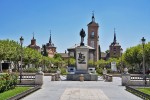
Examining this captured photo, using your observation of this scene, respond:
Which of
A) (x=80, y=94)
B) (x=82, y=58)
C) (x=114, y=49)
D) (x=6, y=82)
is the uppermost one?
(x=114, y=49)

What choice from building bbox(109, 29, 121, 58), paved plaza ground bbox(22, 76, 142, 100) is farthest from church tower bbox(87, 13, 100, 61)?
paved plaza ground bbox(22, 76, 142, 100)

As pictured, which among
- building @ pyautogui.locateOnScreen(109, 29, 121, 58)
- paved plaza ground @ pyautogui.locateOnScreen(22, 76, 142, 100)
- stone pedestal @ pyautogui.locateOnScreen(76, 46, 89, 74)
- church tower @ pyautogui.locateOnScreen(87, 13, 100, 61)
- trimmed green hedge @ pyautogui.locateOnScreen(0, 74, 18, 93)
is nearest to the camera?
paved plaza ground @ pyautogui.locateOnScreen(22, 76, 142, 100)

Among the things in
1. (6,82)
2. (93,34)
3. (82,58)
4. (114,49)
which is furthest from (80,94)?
(114,49)

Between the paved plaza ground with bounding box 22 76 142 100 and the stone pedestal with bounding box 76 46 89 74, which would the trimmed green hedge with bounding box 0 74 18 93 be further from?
the stone pedestal with bounding box 76 46 89 74

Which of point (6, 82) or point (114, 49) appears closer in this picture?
point (6, 82)

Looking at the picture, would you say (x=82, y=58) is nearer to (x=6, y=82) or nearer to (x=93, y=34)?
(x=6, y=82)

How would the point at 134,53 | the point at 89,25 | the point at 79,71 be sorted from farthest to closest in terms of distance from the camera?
1. the point at 89,25
2. the point at 134,53
3. the point at 79,71

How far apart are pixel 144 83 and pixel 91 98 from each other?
615 inches

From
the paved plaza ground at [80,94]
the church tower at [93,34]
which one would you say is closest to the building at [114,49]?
the church tower at [93,34]

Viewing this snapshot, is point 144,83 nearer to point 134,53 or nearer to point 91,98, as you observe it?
Result: point 91,98

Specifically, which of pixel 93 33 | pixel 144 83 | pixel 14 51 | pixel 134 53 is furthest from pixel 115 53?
pixel 144 83

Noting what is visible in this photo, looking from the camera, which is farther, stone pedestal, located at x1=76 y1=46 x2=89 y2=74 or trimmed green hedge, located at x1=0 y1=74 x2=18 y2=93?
stone pedestal, located at x1=76 y1=46 x2=89 y2=74

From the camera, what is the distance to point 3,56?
69625mm

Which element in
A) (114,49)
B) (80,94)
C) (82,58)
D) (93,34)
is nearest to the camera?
(80,94)
